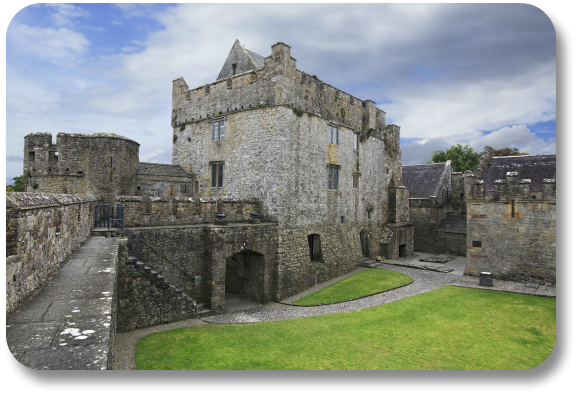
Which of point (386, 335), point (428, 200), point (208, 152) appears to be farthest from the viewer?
point (428, 200)

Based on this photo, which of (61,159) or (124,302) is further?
(61,159)

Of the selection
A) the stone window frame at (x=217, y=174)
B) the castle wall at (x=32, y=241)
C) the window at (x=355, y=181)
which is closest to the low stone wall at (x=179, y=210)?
the stone window frame at (x=217, y=174)

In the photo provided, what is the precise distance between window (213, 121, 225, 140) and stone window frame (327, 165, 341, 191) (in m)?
6.88

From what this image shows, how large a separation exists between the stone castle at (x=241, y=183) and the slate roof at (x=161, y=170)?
8 centimetres

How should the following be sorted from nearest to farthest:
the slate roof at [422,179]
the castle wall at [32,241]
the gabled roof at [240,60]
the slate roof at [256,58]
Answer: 1. the castle wall at [32,241]
2. the gabled roof at [240,60]
3. the slate roof at [256,58]
4. the slate roof at [422,179]

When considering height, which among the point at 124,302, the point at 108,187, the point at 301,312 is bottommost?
the point at 301,312

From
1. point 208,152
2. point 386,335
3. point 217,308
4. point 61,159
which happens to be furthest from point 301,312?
point 61,159

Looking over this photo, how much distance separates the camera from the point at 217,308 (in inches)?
597

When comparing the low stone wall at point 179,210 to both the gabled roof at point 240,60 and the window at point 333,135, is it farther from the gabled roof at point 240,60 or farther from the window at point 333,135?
the gabled roof at point 240,60

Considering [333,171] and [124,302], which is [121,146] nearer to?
[124,302]

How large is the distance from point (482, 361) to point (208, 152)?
17372 mm

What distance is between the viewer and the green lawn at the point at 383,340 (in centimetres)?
926

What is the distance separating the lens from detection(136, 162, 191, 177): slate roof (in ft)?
63.8

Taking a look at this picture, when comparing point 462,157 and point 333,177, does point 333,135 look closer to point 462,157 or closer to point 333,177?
point 333,177
